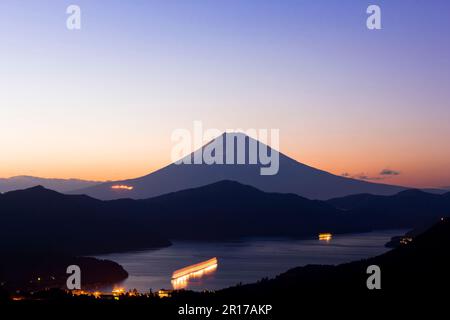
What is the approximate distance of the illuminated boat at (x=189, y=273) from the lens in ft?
338

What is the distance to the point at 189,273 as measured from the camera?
11606 centimetres

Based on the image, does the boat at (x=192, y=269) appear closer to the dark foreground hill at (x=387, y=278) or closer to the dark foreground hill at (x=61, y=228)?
the dark foreground hill at (x=387, y=278)

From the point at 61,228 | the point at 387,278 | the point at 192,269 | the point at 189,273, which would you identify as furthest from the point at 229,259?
the point at 387,278

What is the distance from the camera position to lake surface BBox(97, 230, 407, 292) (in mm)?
106938

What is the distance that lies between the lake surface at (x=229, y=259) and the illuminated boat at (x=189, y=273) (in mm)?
1125

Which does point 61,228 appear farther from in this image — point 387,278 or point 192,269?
point 387,278

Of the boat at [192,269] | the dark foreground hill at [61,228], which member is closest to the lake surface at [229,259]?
the boat at [192,269]

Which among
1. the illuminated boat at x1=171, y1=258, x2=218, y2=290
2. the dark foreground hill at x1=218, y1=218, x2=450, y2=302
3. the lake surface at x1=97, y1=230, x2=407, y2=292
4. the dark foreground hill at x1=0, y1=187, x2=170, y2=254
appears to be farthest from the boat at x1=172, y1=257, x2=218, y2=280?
the dark foreground hill at x1=0, y1=187, x2=170, y2=254
